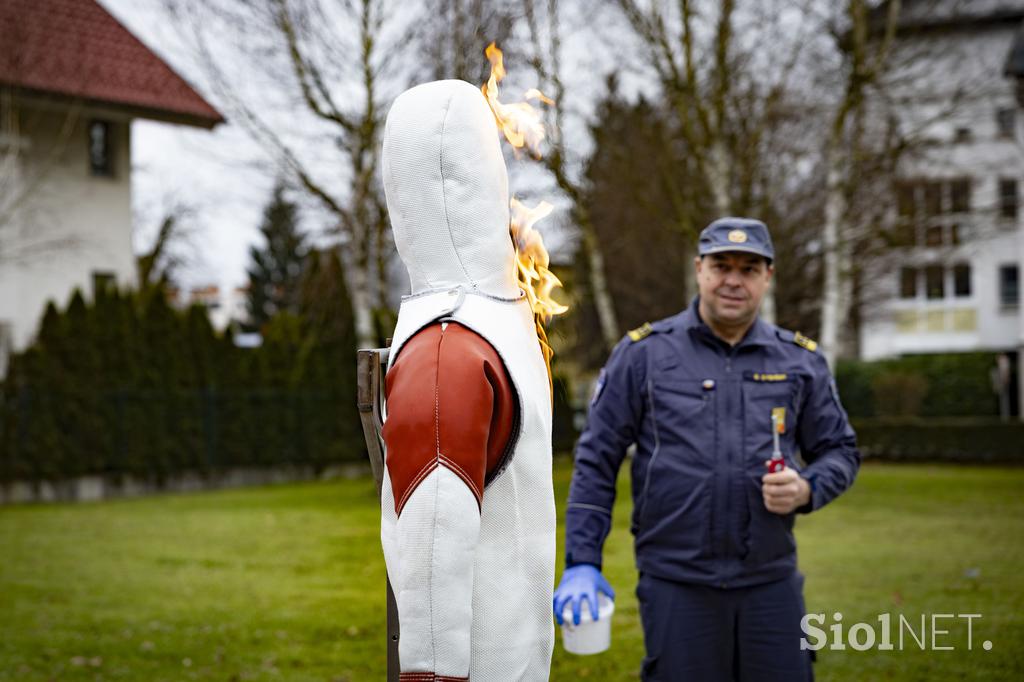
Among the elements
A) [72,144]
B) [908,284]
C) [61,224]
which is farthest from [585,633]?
[908,284]

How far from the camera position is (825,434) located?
3828 millimetres

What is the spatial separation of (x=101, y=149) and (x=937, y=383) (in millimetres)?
24502

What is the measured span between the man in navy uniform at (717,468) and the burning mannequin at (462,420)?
1.06 meters

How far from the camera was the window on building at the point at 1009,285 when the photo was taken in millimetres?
37969

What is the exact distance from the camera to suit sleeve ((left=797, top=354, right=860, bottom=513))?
3.73 meters

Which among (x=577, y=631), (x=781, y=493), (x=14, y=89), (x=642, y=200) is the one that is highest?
(x=14, y=89)

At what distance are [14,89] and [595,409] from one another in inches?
684

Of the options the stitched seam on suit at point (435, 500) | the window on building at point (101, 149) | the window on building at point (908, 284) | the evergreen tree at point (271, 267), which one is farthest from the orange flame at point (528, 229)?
the evergreen tree at point (271, 267)

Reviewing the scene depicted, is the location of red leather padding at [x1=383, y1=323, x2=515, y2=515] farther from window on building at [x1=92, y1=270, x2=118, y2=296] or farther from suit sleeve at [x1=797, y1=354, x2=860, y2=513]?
window on building at [x1=92, y1=270, x2=118, y2=296]

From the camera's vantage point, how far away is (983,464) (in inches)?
985

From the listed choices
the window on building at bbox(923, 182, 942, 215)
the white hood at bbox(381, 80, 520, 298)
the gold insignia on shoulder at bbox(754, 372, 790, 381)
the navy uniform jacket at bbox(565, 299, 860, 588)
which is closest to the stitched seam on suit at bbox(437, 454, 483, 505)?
the white hood at bbox(381, 80, 520, 298)

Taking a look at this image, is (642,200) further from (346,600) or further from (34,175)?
(34,175)

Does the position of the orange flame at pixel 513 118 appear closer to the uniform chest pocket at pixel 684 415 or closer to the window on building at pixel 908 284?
the uniform chest pocket at pixel 684 415

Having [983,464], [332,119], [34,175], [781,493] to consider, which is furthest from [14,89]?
[983,464]
